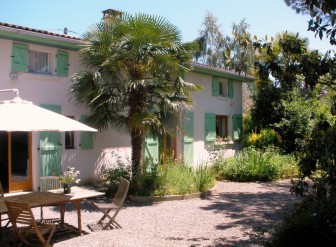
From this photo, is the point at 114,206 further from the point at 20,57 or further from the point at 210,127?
the point at 210,127

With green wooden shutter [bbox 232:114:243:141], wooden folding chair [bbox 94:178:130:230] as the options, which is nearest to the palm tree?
wooden folding chair [bbox 94:178:130:230]

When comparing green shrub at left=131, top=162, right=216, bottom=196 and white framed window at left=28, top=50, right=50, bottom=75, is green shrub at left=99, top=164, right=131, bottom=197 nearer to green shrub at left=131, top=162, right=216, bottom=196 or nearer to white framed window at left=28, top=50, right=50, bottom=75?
green shrub at left=131, top=162, right=216, bottom=196

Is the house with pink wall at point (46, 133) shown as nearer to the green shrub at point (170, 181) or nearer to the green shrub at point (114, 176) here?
the green shrub at point (170, 181)

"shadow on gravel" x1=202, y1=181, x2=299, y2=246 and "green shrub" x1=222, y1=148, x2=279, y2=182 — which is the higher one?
"green shrub" x1=222, y1=148, x2=279, y2=182

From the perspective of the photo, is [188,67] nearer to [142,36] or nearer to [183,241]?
[142,36]

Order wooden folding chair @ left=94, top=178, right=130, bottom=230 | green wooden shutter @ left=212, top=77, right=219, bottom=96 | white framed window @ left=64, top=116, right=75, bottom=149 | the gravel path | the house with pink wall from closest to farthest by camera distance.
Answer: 1. the gravel path
2. wooden folding chair @ left=94, top=178, right=130, bottom=230
3. the house with pink wall
4. white framed window @ left=64, top=116, right=75, bottom=149
5. green wooden shutter @ left=212, top=77, right=219, bottom=96

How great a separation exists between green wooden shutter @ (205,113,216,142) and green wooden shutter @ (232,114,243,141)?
1.74 m

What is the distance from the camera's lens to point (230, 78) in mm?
17906

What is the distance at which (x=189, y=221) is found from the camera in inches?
300

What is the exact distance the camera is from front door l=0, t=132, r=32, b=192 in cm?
995

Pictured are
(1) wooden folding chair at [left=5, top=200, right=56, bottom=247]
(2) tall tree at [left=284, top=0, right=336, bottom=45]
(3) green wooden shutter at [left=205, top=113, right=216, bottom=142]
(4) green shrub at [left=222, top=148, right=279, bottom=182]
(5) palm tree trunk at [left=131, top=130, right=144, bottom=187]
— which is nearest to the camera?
(2) tall tree at [left=284, top=0, right=336, bottom=45]

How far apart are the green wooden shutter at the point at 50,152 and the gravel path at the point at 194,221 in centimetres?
181

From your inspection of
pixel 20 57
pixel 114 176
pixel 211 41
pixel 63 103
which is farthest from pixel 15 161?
pixel 211 41

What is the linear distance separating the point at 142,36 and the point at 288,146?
32.8 feet
